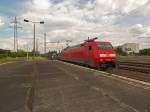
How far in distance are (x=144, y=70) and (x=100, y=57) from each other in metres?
4.78

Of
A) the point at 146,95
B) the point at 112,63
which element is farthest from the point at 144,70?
the point at 146,95

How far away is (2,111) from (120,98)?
13.5 feet

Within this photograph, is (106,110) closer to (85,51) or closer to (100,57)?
(100,57)

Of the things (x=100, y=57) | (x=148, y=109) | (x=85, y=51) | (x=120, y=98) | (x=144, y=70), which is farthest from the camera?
(x=85, y=51)

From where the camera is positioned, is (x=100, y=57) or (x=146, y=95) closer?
(x=146, y=95)

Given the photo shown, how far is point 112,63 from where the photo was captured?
2598 cm

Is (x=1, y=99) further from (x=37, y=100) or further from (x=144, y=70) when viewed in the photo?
(x=144, y=70)

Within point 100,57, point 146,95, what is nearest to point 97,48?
point 100,57

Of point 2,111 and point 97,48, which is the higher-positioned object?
point 97,48

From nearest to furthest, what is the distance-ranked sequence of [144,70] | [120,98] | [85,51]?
[120,98] < [144,70] < [85,51]

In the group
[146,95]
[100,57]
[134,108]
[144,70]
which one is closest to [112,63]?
[100,57]

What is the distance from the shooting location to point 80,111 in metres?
7.58

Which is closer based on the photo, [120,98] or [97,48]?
[120,98]

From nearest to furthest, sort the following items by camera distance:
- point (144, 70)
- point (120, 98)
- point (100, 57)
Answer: point (120, 98) < point (144, 70) < point (100, 57)
